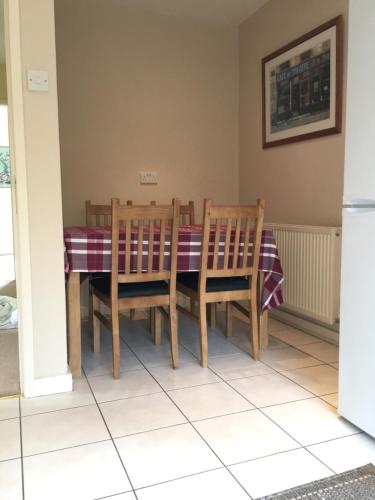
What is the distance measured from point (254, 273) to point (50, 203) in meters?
1.20

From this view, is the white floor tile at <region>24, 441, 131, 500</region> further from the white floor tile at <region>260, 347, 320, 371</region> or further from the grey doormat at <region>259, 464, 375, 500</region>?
the white floor tile at <region>260, 347, 320, 371</region>

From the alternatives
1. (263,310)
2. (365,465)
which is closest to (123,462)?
(365,465)

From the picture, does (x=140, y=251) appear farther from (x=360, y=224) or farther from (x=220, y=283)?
(x=360, y=224)

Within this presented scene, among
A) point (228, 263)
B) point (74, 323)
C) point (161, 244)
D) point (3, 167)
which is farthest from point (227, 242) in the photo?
point (3, 167)

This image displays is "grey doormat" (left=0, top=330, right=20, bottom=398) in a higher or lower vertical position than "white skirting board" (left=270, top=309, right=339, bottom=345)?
lower

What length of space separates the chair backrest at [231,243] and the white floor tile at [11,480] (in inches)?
50.6

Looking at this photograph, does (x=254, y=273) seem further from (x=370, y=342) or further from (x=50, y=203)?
(x=50, y=203)

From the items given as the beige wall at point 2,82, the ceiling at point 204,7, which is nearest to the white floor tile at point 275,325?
the ceiling at point 204,7

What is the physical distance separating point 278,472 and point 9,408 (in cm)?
124

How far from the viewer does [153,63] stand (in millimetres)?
3680

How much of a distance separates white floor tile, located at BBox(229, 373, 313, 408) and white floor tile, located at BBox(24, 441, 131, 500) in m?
0.75

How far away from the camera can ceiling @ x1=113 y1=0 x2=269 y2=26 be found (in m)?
3.48

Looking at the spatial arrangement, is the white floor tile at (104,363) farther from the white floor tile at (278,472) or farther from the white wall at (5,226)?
the white wall at (5,226)

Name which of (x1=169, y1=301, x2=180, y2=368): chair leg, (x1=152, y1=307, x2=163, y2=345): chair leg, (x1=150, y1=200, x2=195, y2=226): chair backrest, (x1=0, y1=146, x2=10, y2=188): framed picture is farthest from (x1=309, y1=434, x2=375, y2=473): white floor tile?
(x1=0, y1=146, x2=10, y2=188): framed picture
